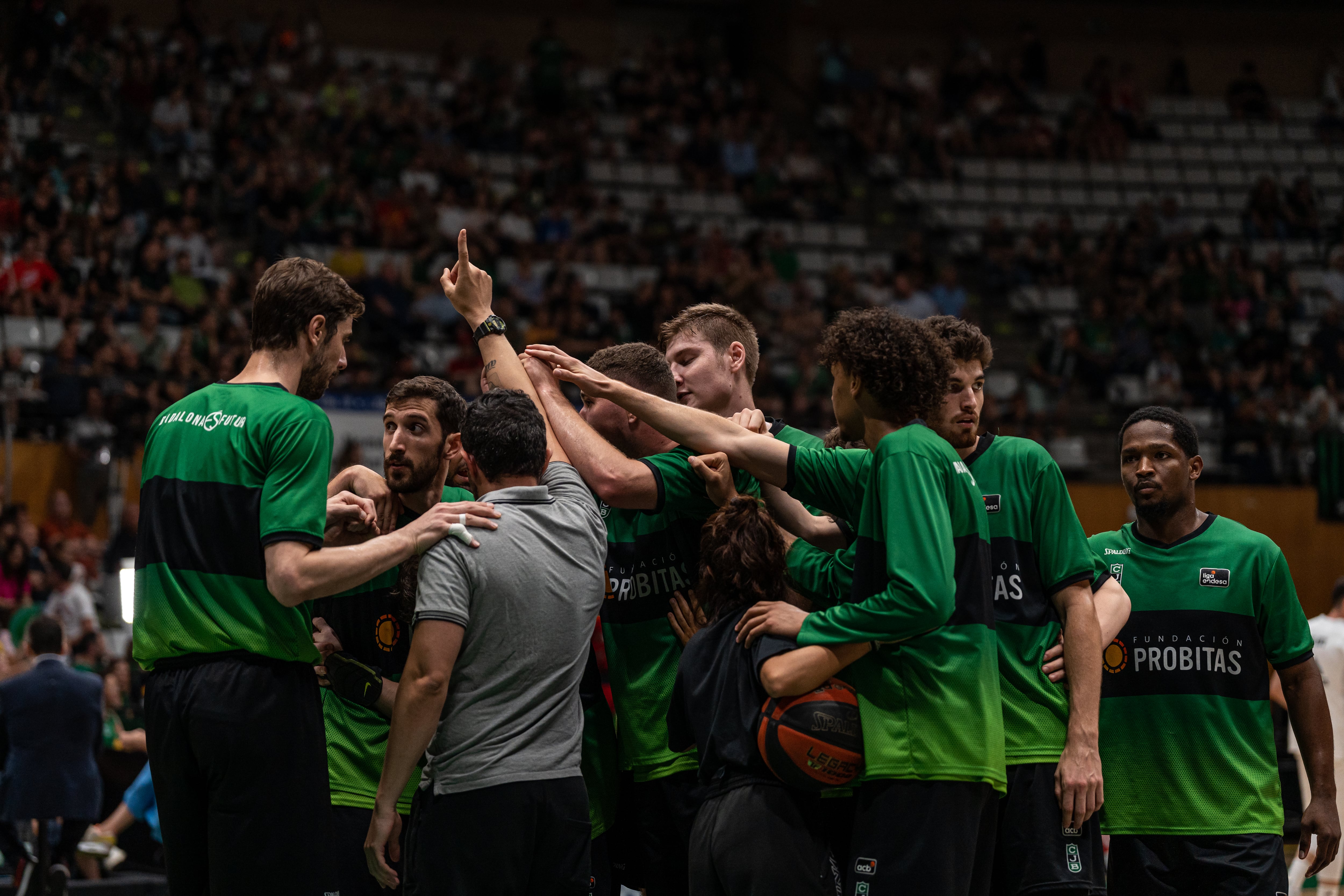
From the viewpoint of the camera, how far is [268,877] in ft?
12.4

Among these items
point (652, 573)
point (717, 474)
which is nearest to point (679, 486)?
point (717, 474)

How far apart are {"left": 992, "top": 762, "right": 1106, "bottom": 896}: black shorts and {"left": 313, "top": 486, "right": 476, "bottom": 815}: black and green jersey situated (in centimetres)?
200

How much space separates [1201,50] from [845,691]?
2471 centimetres

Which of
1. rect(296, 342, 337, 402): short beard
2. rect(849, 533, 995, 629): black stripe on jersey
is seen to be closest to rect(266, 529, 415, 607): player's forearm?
rect(296, 342, 337, 402): short beard

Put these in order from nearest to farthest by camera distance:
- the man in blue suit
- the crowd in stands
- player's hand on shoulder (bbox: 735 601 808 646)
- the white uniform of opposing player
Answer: player's hand on shoulder (bbox: 735 601 808 646), the white uniform of opposing player, the man in blue suit, the crowd in stands

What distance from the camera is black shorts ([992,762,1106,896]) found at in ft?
13.6

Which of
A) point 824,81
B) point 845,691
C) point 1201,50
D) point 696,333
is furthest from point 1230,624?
point 1201,50

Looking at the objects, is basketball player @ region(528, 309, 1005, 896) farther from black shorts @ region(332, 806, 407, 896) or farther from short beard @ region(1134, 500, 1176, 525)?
black shorts @ region(332, 806, 407, 896)

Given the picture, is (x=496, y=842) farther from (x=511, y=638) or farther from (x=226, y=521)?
(x=226, y=521)

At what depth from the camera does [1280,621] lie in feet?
16.6

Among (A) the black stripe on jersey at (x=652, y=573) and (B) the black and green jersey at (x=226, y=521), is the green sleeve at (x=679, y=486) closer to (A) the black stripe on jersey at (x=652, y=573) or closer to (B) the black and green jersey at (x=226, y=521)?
(A) the black stripe on jersey at (x=652, y=573)

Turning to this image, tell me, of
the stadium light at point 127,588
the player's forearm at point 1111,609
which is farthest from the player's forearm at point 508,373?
the stadium light at point 127,588

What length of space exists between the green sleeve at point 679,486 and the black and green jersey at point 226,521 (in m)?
1.09

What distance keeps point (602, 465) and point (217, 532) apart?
1202mm
